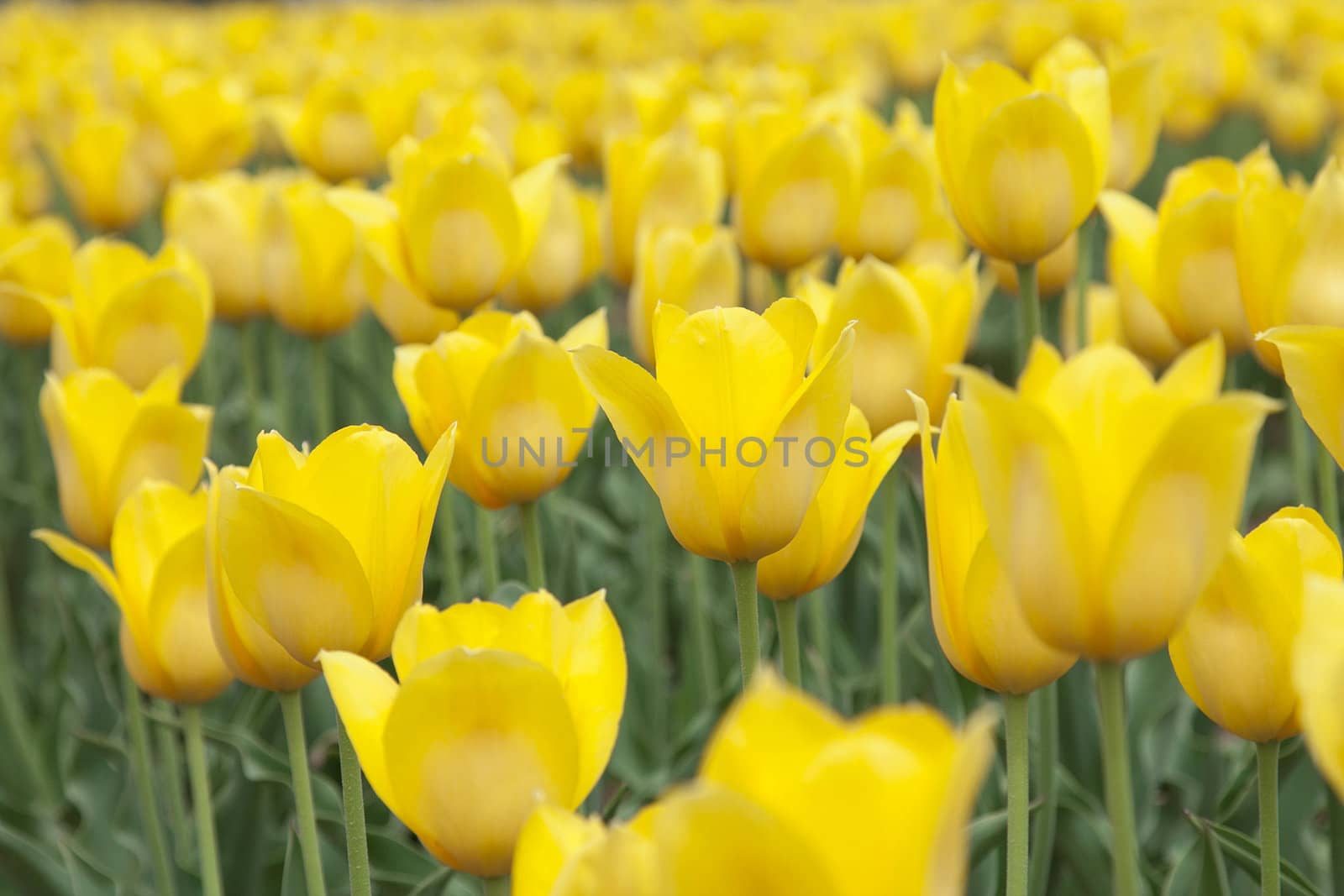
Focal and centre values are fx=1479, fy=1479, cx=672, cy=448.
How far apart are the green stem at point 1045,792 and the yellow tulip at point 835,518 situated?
1.09 feet

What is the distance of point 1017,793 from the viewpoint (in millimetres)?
969

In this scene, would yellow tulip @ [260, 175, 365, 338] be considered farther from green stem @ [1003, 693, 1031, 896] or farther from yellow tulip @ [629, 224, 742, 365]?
green stem @ [1003, 693, 1031, 896]

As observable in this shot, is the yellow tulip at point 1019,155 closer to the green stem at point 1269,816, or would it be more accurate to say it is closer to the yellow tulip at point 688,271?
the yellow tulip at point 688,271

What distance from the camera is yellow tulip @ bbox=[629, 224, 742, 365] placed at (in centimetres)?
166

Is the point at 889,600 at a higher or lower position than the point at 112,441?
lower

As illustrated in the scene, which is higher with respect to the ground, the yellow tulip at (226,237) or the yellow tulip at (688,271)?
the yellow tulip at (688,271)

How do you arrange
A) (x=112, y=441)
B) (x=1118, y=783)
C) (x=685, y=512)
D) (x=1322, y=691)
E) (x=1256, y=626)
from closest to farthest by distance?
(x=1322, y=691) → (x=1118, y=783) → (x=1256, y=626) → (x=685, y=512) → (x=112, y=441)

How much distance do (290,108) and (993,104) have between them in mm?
1683

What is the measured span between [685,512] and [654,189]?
1.04 metres

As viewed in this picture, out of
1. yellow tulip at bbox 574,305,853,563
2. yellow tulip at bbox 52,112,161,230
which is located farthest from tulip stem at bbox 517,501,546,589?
yellow tulip at bbox 52,112,161,230

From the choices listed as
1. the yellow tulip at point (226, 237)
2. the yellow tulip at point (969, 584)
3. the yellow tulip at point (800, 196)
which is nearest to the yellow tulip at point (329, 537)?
the yellow tulip at point (969, 584)

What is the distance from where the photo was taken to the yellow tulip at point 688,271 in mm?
1660

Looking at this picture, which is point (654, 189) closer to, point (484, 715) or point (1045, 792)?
point (1045, 792)

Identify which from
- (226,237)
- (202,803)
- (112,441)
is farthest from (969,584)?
(226,237)
